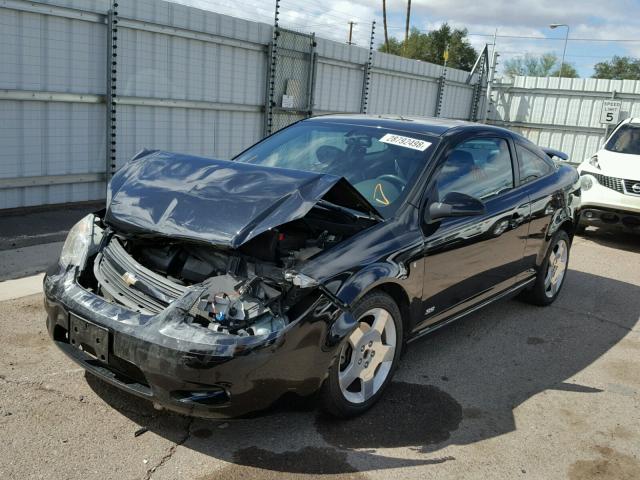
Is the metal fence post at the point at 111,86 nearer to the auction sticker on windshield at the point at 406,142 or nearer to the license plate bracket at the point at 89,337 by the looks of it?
the auction sticker on windshield at the point at 406,142

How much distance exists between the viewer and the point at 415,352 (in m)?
4.36

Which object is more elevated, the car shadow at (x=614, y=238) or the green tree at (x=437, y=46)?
the green tree at (x=437, y=46)

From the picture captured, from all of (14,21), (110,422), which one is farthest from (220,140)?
(110,422)

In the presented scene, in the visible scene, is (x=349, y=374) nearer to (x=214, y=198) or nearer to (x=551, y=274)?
(x=214, y=198)

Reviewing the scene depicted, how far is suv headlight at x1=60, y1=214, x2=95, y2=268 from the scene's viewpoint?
11.1 feet

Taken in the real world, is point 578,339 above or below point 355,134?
below

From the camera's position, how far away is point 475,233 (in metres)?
4.12

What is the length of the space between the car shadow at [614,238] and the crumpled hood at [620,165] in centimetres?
81

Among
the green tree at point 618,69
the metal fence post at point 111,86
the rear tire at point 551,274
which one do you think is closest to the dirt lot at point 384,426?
the rear tire at point 551,274

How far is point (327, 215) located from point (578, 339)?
2737mm

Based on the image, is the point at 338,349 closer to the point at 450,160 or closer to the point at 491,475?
the point at 491,475

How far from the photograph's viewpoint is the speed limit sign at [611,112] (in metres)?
14.7

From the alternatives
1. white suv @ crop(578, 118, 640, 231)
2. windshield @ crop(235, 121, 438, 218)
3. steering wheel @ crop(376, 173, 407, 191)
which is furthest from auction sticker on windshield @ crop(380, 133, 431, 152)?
white suv @ crop(578, 118, 640, 231)

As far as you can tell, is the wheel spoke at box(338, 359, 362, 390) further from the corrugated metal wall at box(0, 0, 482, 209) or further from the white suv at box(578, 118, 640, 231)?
the white suv at box(578, 118, 640, 231)
